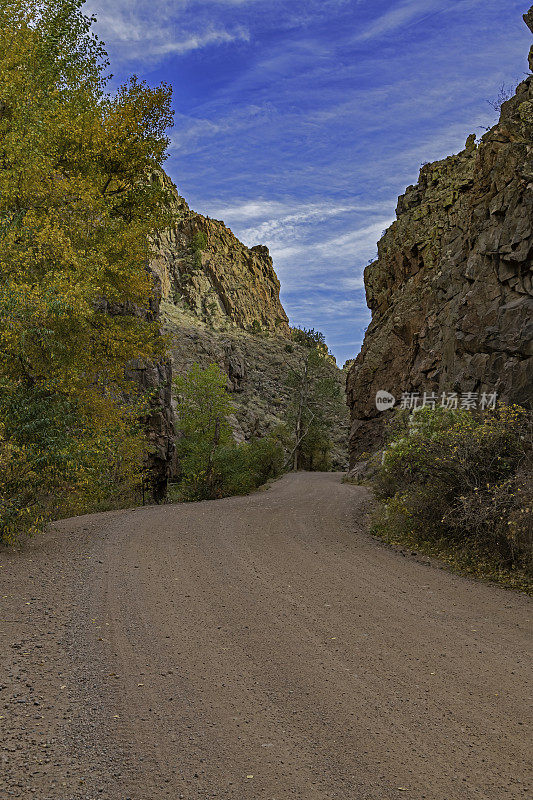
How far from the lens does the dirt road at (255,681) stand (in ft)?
9.99

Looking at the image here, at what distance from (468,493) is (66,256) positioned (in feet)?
29.2

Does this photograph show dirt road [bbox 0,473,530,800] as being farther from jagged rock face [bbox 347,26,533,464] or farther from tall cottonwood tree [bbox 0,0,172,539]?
jagged rock face [bbox 347,26,533,464]

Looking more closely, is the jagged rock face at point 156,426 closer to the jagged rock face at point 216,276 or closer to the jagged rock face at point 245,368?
the jagged rock face at point 245,368

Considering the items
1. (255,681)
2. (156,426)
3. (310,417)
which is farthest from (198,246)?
(255,681)

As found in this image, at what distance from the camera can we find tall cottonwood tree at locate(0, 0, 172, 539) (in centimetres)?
898

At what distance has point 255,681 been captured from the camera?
421 centimetres

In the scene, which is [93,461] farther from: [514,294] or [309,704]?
[514,294]

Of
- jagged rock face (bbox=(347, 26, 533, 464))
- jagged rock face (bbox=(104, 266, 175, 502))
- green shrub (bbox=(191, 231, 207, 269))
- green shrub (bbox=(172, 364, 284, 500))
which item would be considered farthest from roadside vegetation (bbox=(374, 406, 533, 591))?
green shrub (bbox=(191, 231, 207, 269))

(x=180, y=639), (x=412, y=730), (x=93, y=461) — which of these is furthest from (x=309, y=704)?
(x=93, y=461)

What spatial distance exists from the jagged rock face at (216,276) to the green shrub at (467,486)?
64.5 m

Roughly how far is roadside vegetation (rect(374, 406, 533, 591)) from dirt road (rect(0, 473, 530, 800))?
0.75 metres

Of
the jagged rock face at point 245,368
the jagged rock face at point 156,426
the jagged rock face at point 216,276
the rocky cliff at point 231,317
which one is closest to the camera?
the jagged rock face at point 156,426

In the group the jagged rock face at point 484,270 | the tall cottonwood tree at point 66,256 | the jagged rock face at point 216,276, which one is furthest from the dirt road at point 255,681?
the jagged rock face at point 216,276

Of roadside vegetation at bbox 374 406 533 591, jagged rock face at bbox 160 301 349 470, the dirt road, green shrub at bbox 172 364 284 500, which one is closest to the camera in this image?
the dirt road
